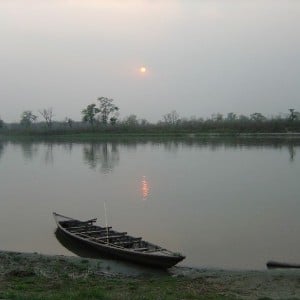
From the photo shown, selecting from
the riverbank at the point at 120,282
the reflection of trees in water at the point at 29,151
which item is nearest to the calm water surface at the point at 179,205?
the riverbank at the point at 120,282

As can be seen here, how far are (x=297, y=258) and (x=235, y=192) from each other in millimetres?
13292

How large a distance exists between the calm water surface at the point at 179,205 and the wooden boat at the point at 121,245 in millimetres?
814

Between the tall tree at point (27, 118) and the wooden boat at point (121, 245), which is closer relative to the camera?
the wooden boat at point (121, 245)

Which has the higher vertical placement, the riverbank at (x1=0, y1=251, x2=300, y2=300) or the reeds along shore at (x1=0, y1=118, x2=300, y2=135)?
the reeds along shore at (x1=0, y1=118, x2=300, y2=135)

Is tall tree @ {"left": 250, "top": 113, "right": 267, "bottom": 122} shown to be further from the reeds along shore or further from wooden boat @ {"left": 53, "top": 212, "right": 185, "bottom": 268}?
wooden boat @ {"left": 53, "top": 212, "right": 185, "bottom": 268}

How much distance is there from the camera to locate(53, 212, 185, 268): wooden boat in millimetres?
12898

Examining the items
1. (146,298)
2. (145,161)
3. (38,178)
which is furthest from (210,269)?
(145,161)

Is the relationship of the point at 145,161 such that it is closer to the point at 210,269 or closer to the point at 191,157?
the point at 191,157

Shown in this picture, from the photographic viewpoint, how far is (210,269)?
13367 mm

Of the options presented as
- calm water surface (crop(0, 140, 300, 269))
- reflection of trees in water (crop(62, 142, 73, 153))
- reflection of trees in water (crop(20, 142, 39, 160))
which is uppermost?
reflection of trees in water (crop(62, 142, 73, 153))

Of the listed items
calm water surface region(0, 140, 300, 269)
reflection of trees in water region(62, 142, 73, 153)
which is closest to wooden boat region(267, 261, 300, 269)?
calm water surface region(0, 140, 300, 269)

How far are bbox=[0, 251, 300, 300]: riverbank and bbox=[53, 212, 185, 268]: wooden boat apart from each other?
0.45 meters

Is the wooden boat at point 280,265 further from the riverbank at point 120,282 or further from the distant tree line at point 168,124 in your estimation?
the distant tree line at point 168,124

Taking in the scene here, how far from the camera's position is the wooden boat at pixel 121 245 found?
12.9 meters
